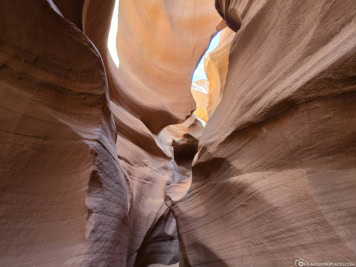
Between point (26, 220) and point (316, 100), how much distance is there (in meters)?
1.86

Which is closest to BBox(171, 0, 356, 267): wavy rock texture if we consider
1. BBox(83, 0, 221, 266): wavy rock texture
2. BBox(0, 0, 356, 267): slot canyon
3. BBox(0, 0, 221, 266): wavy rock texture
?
BBox(0, 0, 356, 267): slot canyon

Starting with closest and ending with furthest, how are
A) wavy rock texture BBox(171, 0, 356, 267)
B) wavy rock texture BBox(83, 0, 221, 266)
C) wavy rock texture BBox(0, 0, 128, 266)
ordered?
wavy rock texture BBox(171, 0, 356, 267), wavy rock texture BBox(0, 0, 128, 266), wavy rock texture BBox(83, 0, 221, 266)

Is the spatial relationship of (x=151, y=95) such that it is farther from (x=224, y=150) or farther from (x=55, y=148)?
(x=55, y=148)

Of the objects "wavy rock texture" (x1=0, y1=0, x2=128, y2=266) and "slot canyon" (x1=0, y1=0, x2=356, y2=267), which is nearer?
"slot canyon" (x1=0, y1=0, x2=356, y2=267)

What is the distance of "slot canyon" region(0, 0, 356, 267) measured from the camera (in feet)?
4.54

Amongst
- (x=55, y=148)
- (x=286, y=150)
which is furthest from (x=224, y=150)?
(x=55, y=148)

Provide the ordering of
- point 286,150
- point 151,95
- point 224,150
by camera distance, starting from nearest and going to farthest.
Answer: point 286,150 < point 224,150 < point 151,95

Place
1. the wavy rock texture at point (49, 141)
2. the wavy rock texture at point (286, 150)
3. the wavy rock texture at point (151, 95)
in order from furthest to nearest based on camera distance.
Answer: the wavy rock texture at point (151, 95), the wavy rock texture at point (49, 141), the wavy rock texture at point (286, 150)

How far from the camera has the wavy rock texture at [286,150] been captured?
1.34m

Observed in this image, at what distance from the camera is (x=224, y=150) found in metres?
2.34

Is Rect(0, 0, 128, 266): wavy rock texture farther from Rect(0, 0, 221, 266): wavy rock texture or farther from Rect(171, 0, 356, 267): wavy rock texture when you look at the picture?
Rect(171, 0, 356, 267): wavy rock texture

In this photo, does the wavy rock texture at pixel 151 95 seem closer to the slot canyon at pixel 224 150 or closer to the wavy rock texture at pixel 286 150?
the slot canyon at pixel 224 150

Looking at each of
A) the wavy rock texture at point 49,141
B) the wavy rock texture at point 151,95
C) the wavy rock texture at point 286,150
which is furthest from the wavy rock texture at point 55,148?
the wavy rock texture at point 151,95

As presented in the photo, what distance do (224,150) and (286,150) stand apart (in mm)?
732
